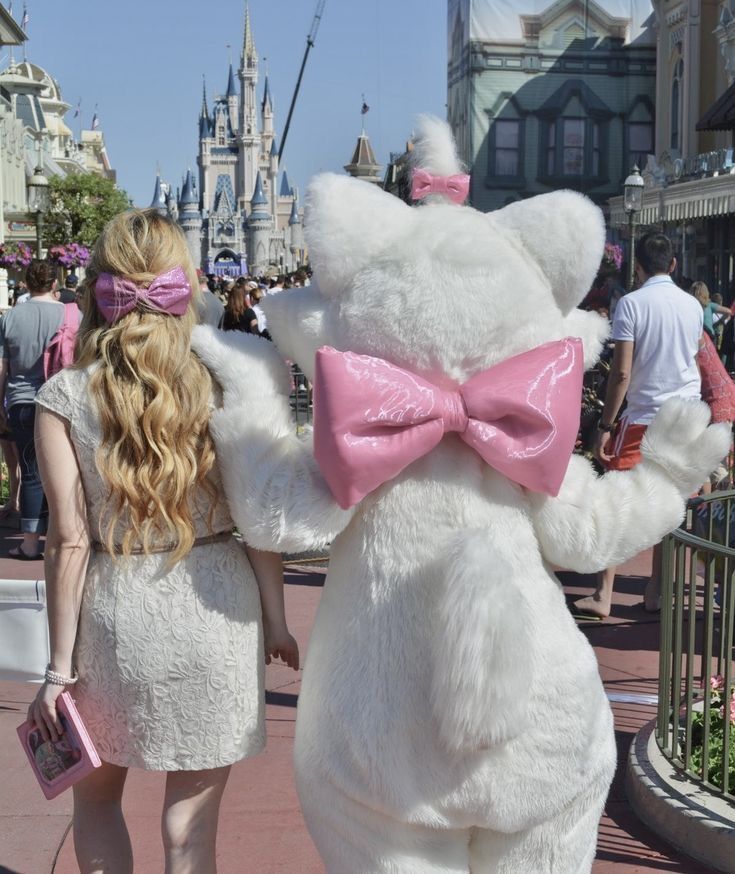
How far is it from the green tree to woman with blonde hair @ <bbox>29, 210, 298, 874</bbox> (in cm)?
3202

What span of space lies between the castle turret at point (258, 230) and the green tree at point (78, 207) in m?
82.5

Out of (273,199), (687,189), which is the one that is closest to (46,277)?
(687,189)

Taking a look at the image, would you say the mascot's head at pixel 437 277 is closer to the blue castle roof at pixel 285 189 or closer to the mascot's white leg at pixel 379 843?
the mascot's white leg at pixel 379 843

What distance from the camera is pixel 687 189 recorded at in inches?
965

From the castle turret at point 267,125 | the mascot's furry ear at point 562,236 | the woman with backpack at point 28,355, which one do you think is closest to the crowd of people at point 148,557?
the mascot's furry ear at point 562,236

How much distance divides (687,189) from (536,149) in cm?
1903

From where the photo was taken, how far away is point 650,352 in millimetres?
5844

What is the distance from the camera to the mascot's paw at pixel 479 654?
2.24 metres

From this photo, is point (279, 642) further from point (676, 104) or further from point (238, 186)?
point (238, 186)

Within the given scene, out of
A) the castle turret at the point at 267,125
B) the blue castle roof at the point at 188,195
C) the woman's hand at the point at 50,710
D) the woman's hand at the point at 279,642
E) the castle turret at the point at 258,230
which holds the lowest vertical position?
the woman's hand at the point at 50,710

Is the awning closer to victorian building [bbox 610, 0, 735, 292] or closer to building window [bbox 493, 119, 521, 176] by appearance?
victorian building [bbox 610, 0, 735, 292]

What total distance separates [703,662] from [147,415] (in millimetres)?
2052

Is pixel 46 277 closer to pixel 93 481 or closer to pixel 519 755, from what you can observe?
pixel 93 481

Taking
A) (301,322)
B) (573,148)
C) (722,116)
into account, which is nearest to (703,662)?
(301,322)
